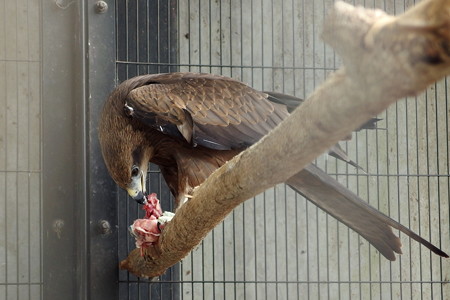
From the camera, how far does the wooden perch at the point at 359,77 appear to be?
37.7 inches

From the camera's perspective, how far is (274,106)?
113 inches

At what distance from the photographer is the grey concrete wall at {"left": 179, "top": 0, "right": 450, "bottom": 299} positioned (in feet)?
11.4

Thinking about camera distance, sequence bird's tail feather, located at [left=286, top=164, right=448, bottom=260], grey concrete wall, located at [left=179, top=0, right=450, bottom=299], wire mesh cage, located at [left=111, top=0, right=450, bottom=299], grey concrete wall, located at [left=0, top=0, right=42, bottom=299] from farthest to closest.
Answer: grey concrete wall, located at [left=179, top=0, right=450, bottom=299] < wire mesh cage, located at [left=111, top=0, right=450, bottom=299] < grey concrete wall, located at [left=0, top=0, right=42, bottom=299] < bird's tail feather, located at [left=286, top=164, right=448, bottom=260]

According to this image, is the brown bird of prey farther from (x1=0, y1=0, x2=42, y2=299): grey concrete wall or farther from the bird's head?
(x1=0, y1=0, x2=42, y2=299): grey concrete wall

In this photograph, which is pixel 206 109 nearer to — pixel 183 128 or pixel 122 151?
pixel 183 128

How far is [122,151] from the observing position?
2.76m

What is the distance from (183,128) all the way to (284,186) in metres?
1.00

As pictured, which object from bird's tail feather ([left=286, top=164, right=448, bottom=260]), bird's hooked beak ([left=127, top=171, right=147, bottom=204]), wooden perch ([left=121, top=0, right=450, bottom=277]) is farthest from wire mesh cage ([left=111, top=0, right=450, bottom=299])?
wooden perch ([left=121, top=0, right=450, bottom=277])

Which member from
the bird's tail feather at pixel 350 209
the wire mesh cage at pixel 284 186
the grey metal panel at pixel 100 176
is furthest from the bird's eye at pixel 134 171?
the bird's tail feather at pixel 350 209

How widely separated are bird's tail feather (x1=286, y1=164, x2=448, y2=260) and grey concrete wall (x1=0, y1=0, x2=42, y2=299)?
3.08ft

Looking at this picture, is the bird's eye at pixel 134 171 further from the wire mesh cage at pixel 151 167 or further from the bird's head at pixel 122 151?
the wire mesh cage at pixel 151 167

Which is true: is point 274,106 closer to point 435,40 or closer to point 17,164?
point 17,164

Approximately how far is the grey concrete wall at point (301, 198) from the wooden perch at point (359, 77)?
1.91 m

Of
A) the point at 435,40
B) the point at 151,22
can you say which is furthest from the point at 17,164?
the point at 435,40
